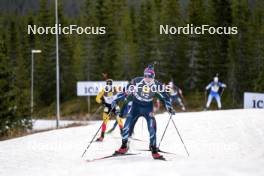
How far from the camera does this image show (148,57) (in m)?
59.6

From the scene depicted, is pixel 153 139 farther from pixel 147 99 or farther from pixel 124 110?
pixel 124 110

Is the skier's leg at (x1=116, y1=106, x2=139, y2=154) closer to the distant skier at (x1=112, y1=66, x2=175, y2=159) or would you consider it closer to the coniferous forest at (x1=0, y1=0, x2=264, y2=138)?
the distant skier at (x1=112, y1=66, x2=175, y2=159)

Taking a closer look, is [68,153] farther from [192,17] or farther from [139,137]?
[192,17]

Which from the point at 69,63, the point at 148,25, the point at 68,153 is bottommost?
the point at 68,153

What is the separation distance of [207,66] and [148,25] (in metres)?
10.2

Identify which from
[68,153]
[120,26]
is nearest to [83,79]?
[120,26]

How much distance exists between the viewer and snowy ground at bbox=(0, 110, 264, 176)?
9.57m

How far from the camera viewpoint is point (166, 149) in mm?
13414

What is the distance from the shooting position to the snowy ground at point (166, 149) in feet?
31.4

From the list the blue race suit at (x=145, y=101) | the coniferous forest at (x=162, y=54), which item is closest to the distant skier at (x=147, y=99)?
the blue race suit at (x=145, y=101)

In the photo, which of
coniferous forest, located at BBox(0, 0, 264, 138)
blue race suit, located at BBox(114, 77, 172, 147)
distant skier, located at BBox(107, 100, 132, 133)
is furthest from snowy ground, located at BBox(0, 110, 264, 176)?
coniferous forest, located at BBox(0, 0, 264, 138)

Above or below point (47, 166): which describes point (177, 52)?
above

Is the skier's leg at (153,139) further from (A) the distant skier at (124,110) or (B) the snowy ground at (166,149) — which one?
(A) the distant skier at (124,110)

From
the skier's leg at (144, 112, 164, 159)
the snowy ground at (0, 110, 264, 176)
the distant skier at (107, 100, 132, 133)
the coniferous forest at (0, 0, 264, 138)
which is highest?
the coniferous forest at (0, 0, 264, 138)
